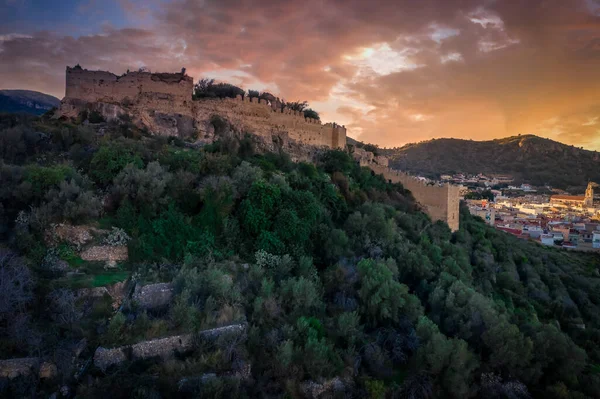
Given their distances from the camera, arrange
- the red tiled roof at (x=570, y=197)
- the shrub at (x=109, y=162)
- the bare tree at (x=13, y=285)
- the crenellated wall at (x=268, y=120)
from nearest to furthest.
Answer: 1. the bare tree at (x=13, y=285)
2. the shrub at (x=109, y=162)
3. the crenellated wall at (x=268, y=120)
4. the red tiled roof at (x=570, y=197)

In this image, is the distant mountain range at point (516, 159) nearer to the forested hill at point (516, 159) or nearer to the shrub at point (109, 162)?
the forested hill at point (516, 159)

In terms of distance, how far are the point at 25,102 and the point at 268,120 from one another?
13.5m

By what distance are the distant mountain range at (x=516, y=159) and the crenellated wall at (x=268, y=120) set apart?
2152 inches

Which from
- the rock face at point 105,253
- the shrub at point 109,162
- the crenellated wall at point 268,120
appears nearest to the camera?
the rock face at point 105,253

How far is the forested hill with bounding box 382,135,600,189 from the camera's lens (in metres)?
85.4

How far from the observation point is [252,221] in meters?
12.3

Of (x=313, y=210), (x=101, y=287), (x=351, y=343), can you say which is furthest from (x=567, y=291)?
(x=101, y=287)

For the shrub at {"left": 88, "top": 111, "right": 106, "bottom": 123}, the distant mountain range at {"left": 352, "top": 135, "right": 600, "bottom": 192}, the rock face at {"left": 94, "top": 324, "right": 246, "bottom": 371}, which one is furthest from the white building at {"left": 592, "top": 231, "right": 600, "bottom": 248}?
the distant mountain range at {"left": 352, "top": 135, "right": 600, "bottom": 192}

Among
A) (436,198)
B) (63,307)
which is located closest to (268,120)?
(436,198)

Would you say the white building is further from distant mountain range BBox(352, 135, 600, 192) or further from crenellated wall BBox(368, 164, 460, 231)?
distant mountain range BBox(352, 135, 600, 192)

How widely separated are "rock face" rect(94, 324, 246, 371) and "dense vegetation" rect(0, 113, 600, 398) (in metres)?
0.15

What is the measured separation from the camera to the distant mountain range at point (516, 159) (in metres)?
85.1

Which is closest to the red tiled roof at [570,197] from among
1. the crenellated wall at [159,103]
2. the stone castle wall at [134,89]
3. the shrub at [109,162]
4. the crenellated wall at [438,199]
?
the crenellated wall at [438,199]

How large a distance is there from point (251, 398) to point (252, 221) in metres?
5.60
